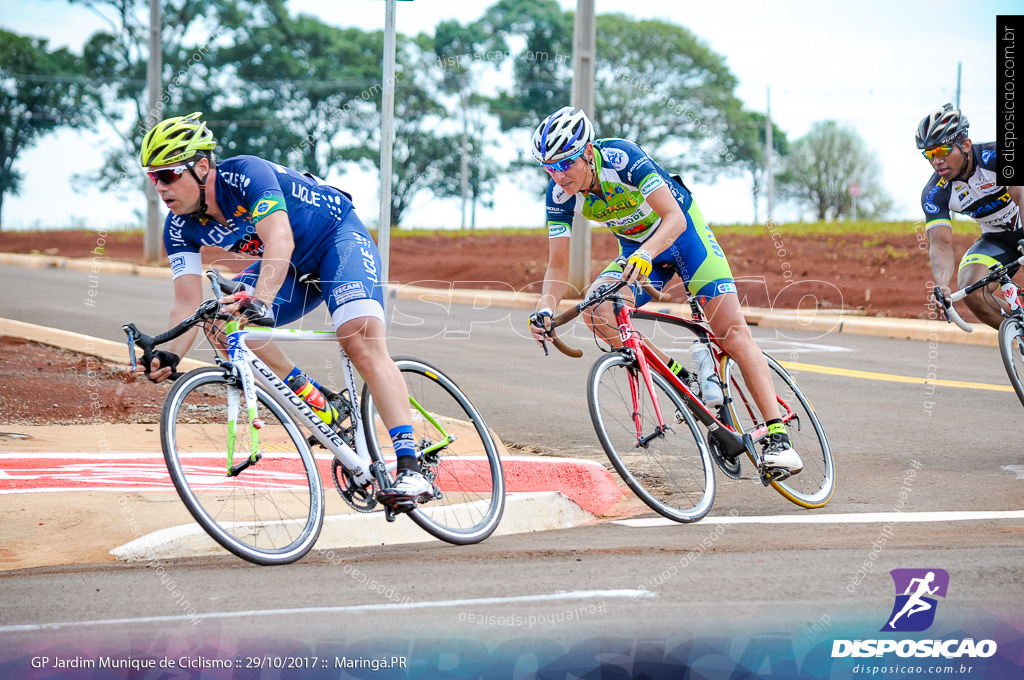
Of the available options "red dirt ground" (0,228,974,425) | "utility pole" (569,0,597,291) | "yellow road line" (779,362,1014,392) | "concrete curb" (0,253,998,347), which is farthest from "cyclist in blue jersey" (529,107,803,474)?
"utility pole" (569,0,597,291)

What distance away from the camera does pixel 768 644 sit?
3480 millimetres

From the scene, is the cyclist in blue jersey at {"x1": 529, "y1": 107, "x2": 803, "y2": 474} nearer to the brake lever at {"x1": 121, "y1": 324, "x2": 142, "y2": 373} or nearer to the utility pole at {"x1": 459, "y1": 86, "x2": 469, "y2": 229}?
the brake lever at {"x1": 121, "y1": 324, "x2": 142, "y2": 373}

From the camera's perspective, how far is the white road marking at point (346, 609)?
3.75m

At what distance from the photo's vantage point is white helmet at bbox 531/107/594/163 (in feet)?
18.0

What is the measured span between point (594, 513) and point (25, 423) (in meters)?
4.15

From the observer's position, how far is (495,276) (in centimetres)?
2505

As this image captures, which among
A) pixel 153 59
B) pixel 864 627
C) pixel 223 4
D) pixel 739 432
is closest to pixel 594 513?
pixel 739 432

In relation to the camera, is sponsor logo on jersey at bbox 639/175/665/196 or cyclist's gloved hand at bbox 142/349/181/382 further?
sponsor logo on jersey at bbox 639/175/665/196

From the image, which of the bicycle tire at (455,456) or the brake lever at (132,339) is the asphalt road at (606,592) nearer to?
the bicycle tire at (455,456)

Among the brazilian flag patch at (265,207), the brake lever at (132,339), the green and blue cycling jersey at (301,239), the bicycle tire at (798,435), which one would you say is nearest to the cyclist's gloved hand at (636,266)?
the bicycle tire at (798,435)

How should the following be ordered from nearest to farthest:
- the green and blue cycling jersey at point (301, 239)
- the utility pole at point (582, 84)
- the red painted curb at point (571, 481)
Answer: the green and blue cycling jersey at point (301, 239) < the red painted curb at point (571, 481) < the utility pole at point (582, 84)

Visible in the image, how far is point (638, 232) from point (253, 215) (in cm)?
212

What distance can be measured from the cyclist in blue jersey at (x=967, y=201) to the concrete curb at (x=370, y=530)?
2.94 metres

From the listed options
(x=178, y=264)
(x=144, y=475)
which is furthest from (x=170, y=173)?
(x=144, y=475)
